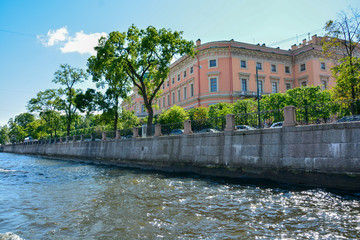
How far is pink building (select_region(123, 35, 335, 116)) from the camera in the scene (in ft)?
109

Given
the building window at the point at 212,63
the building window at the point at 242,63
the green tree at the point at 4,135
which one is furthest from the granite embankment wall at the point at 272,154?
the green tree at the point at 4,135

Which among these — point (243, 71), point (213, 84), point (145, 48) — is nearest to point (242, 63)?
point (243, 71)

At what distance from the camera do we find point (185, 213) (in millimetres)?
5781

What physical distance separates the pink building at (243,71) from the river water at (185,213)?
2590cm

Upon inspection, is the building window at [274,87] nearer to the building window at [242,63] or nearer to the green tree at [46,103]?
the building window at [242,63]

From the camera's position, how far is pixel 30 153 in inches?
1745

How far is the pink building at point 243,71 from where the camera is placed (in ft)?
109

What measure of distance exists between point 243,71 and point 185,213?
3095cm

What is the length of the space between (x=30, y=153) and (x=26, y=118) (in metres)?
44.5

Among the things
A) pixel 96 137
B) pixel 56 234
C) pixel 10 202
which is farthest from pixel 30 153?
pixel 56 234

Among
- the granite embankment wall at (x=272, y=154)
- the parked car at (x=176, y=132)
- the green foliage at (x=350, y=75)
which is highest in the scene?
the green foliage at (x=350, y=75)

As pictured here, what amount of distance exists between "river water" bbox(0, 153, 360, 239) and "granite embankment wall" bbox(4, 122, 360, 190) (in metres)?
0.72

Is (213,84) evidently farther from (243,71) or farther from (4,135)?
(4,135)

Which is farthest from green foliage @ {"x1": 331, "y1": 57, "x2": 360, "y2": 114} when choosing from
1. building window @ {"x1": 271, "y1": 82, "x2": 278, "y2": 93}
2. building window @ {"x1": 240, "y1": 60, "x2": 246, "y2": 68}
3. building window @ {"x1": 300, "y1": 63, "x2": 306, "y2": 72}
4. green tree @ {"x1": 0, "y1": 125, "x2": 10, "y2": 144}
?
green tree @ {"x1": 0, "y1": 125, "x2": 10, "y2": 144}
